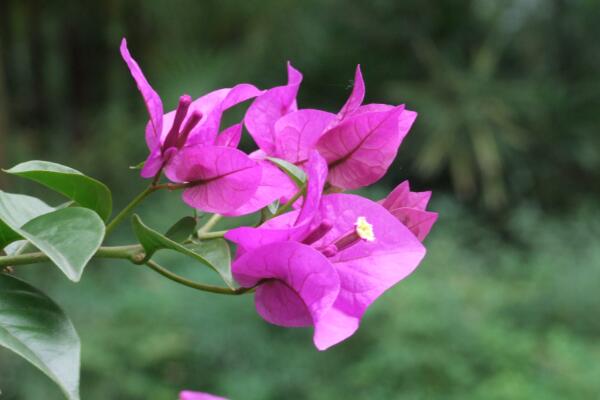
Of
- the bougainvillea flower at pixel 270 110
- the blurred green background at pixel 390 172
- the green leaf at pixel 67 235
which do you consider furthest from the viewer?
the blurred green background at pixel 390 172

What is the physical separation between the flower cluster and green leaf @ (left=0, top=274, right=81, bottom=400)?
0.20 feet

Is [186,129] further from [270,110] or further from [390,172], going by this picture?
[390,172]

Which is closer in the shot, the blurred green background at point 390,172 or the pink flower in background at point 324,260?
the pink flower in background at point 324,260

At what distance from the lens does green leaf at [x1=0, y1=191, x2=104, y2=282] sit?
23 centimetres

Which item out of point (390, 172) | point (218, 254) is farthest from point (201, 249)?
point (390, 172)

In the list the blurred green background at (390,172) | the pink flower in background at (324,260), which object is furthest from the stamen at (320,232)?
the blurred green background at (390,172)

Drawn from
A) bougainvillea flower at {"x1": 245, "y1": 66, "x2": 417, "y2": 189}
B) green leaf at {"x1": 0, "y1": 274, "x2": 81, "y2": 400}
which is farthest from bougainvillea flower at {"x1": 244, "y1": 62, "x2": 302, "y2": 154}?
green leaf at {"x1": 0, "y1": 274, "x2": 81, "y2": 400}

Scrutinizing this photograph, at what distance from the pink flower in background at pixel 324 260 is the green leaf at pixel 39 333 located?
63mm

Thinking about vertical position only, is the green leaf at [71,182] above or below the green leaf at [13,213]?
above

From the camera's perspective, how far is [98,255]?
0.28 metres

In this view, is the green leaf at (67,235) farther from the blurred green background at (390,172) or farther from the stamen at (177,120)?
the blurred green background at (390,172)

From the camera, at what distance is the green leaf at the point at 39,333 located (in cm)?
23

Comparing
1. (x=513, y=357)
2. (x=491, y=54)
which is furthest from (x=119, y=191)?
(x=491, y=54)

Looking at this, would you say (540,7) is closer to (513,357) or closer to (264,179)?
(513,357)
